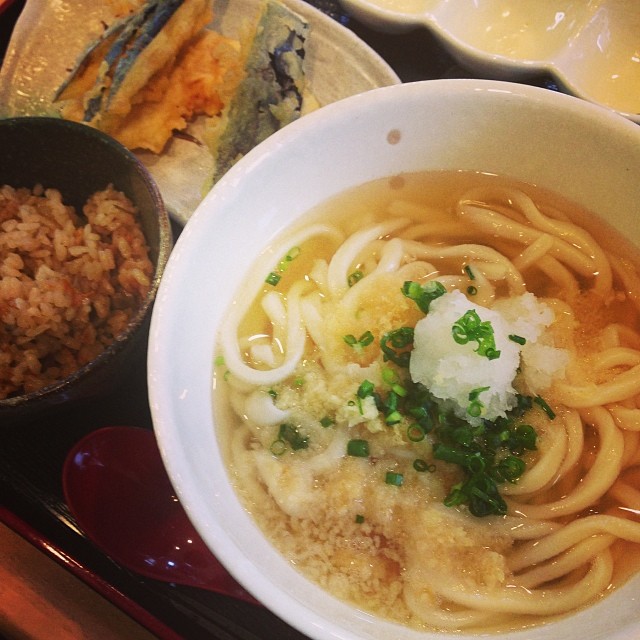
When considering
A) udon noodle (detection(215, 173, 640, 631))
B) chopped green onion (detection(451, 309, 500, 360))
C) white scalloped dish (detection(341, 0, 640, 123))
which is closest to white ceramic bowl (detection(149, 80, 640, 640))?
udon noodle (detection(215, 173, 640, 631))

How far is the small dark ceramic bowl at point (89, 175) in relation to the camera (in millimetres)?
1523

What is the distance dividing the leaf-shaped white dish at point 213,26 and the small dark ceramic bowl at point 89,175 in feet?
0.86

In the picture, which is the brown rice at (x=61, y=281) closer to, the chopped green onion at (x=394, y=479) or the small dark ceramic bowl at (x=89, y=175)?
the small dark ceramic bowl at (x=89, y=175)

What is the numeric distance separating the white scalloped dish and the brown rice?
1226 millimetres

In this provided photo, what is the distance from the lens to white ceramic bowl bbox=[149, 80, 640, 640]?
1037mm

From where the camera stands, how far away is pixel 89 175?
188 centimetres

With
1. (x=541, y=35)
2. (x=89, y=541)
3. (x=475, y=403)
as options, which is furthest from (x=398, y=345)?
(x=541, y=35)

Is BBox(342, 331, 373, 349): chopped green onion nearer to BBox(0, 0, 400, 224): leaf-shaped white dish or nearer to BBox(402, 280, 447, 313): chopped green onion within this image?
BBox(402, 280, 447, 313): chopped green onion

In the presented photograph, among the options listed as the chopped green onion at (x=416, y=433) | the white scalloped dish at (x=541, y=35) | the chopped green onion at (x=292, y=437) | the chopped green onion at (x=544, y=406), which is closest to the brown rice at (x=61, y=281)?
the chopped green onion at (x=292, y=437)

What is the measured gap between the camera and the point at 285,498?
1274mm

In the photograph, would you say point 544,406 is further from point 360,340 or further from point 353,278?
point 353,278

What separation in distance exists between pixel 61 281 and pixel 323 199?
757mm

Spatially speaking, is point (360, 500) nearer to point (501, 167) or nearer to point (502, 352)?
point (502, 352)

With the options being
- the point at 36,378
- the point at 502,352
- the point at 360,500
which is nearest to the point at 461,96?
the point at 502,352
